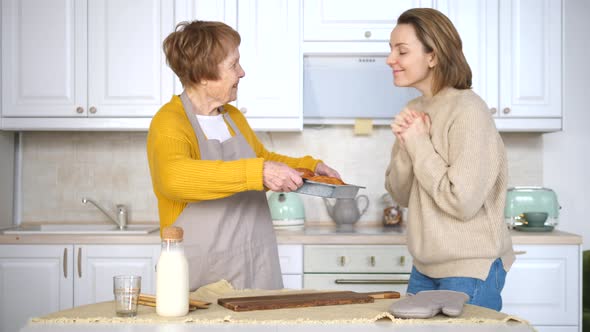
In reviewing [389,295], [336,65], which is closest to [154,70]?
[336,65]

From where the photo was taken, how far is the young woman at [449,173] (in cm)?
186

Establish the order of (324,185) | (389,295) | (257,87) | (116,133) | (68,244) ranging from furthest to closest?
1. (116,133)
2. (257,87)
3. (68,244)
4. (324,185)
5. (389,295)

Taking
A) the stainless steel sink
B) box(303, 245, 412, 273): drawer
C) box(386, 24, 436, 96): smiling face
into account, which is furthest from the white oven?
box(386, 24, 436, 96): smiling face

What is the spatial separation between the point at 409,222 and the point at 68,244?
184 centimetres

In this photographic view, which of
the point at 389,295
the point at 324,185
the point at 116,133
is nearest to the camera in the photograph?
the point at 389,295

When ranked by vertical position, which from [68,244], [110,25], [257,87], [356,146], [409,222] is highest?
[110,25]

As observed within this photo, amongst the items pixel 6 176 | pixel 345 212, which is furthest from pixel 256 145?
pixel 6 176

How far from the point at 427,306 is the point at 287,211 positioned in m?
2.04

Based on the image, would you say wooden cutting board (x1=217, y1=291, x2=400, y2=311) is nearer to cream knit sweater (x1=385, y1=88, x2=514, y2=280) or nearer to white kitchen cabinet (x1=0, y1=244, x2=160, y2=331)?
cream knit sweater (x1=385, y1=88, x2=514, y2=280)

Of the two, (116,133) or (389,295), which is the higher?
(116,133)

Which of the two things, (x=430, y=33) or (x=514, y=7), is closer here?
(x=430, y=33)

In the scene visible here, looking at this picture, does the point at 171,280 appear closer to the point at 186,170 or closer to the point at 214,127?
the point at 186,170

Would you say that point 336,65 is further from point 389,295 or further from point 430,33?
point 389,295

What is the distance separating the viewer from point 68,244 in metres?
3.26
